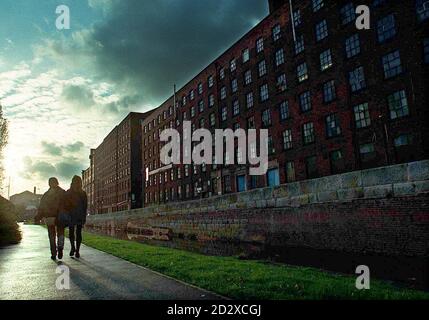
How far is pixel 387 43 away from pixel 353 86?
3.45 metres

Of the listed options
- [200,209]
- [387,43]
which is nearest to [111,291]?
[200,209]

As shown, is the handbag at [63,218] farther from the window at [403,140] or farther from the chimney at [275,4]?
the chimney at [275,4]

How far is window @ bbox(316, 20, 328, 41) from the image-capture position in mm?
26247

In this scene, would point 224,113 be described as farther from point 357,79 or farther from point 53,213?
point 53,213

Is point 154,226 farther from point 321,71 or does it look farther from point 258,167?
point 321,71

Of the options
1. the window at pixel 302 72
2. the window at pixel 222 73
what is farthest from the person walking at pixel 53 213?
the window at pixel 222 73

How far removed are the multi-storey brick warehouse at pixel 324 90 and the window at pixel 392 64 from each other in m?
0.07

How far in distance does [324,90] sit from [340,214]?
15332 millimetres

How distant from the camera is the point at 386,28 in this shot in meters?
21.9

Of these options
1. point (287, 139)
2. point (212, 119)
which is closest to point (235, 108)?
point (212, 119)

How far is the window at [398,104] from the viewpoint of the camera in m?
20.6

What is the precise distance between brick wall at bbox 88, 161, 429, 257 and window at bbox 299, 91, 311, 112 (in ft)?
37.8

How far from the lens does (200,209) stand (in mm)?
23797
